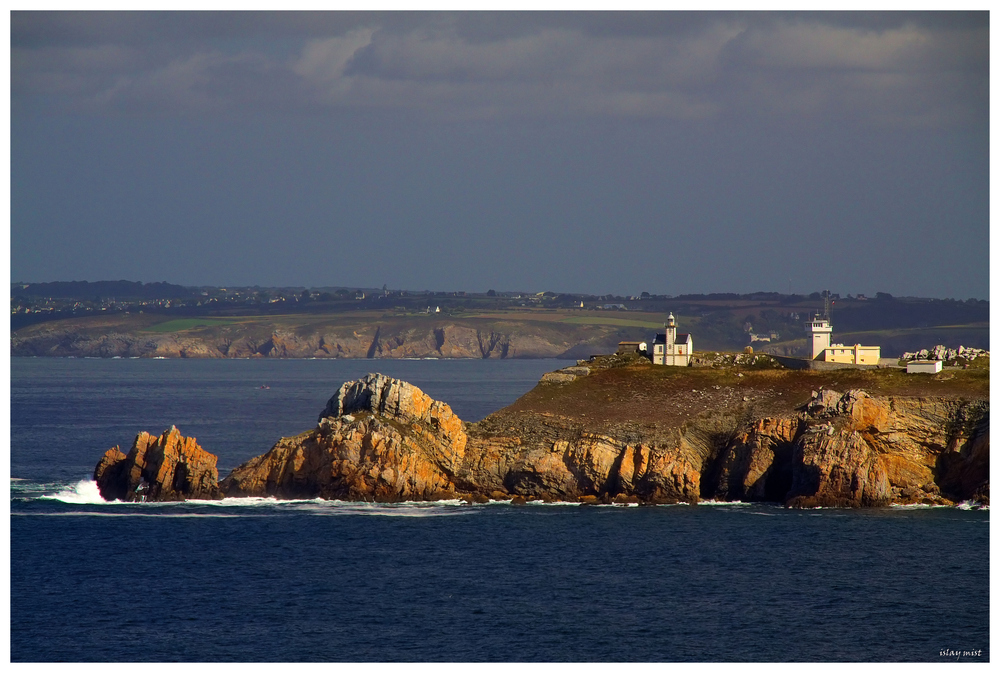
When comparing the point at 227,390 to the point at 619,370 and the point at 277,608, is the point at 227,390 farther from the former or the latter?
the point at 277,608

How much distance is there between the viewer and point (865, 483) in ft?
245

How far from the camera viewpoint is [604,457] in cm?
7781

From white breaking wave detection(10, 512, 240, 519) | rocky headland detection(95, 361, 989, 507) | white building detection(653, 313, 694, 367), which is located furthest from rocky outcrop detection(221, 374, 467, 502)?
white building detection(653, 313, 694, 367)

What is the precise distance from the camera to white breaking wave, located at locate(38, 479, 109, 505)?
7794cm

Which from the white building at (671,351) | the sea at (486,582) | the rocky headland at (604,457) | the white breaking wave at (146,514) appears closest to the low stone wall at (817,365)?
the white building at (671,351)

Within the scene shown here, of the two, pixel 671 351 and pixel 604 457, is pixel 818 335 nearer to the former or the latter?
pixel 671 351

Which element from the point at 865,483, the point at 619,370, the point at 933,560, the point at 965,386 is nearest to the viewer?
the point at 933,560

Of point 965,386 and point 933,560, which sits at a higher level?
point 965,386

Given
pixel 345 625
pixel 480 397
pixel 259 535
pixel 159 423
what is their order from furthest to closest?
pixel 480 397, pixel 159 423, pixel 259 535, pixel 345 625

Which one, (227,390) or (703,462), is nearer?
(703,462)

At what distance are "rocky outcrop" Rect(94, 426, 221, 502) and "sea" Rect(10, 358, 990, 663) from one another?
89.2 inches

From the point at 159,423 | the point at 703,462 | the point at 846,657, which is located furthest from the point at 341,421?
the point at 159,423

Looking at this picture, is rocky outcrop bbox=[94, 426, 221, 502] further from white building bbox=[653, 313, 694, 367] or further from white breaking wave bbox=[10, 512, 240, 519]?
white building bbox=[653, 313, 694, 367]

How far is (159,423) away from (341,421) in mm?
50479
